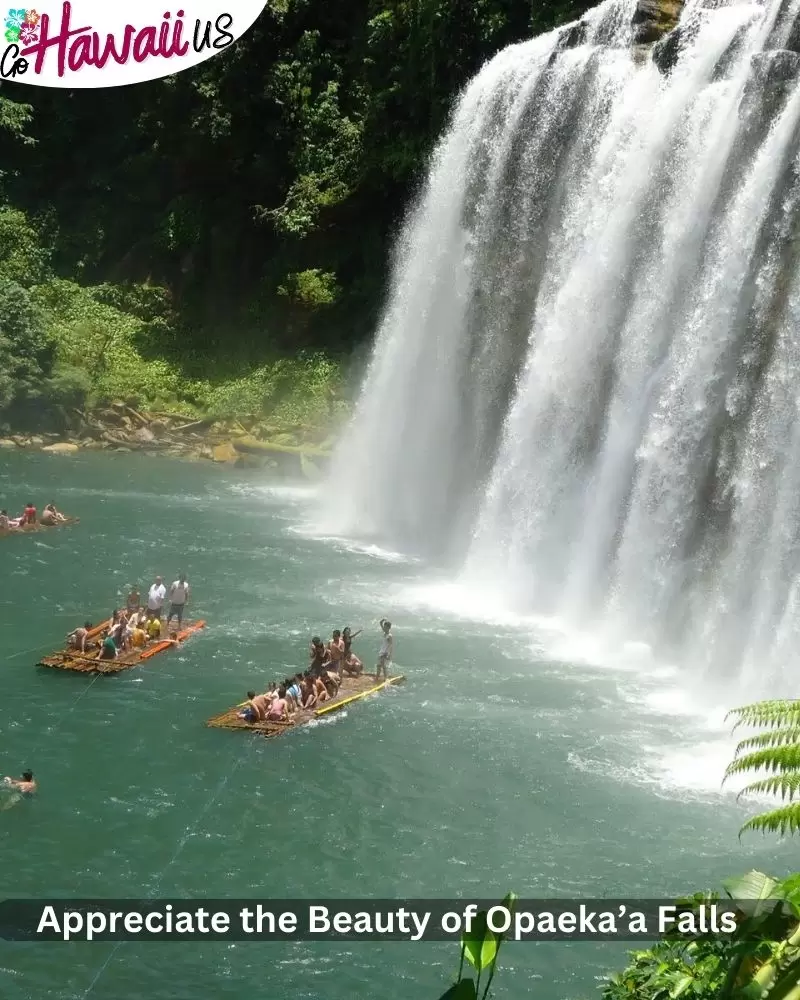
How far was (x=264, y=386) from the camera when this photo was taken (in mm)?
41719

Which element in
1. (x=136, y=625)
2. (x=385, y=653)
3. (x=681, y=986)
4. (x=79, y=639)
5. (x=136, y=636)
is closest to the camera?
(x=681, y=986)

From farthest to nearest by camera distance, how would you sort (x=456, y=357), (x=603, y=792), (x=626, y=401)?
(x=456, y=357) → (x=626, y=401) → (x=603, y=792)

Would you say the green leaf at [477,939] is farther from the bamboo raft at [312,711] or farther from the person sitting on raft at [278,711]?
the person sitting on raft at [278,711]

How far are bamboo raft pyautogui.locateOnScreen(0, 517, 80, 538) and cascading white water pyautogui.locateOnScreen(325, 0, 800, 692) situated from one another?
675 centimetres

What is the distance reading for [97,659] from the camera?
18656 millimetres

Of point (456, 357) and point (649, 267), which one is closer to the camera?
point (649, 267)

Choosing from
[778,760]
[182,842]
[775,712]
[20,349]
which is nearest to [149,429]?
[20,349]

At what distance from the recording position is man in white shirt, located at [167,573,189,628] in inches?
815

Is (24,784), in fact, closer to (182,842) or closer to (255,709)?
(182,842)

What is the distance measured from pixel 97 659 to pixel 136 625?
127 centimetres

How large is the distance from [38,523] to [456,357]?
11.5m

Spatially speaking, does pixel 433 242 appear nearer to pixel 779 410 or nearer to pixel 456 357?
pixel 456 357

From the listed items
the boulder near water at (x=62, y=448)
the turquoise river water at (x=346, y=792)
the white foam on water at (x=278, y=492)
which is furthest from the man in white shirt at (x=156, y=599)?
Result: the boulder near water at (x=62, y=448)

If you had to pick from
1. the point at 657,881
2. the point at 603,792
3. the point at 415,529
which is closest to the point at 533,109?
the point at 415,529
